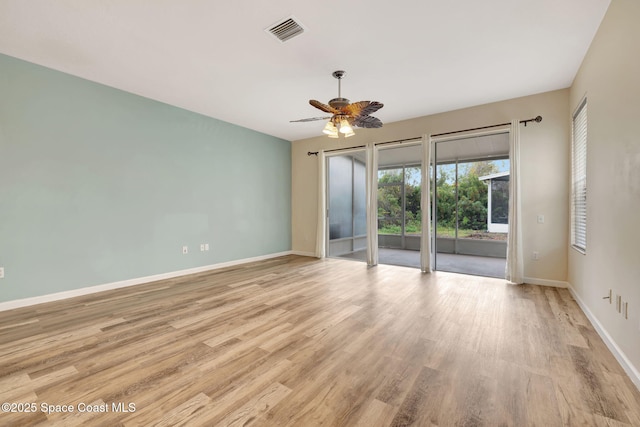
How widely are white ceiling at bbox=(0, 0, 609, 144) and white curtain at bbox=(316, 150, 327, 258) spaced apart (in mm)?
2178

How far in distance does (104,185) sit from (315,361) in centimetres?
387

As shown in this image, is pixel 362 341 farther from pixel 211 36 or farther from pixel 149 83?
pixel 149 83

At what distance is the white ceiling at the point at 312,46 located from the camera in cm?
241

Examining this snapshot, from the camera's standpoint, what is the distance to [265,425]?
1435mm

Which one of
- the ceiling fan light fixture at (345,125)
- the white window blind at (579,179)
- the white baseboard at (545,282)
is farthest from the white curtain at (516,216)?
the ceiling fan light fixture at (345,125)

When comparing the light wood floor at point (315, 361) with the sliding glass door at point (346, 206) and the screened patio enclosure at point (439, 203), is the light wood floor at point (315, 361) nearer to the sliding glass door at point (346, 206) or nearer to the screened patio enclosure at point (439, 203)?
the screened patio enclosure at point (439, 203)

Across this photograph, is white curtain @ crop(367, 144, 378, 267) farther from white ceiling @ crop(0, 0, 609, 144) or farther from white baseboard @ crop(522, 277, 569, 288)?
white baseboard @ crop(522, 277, 569, 288)

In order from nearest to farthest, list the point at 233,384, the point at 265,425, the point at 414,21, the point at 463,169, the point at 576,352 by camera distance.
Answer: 1. the point at 265,425
2. the point at 233,384
3. the point at 576,352
4. the point at 414,21
5. the point at 463,169

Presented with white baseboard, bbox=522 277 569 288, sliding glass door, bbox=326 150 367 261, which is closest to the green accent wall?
sliding glass door, bbox=326 150 367 261

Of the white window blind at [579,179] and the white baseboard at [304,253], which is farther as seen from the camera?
the white baseboard at [304,253]

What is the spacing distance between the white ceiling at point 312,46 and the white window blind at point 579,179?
667 millimetres

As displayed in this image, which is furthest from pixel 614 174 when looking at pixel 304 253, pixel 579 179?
pixel 304 253

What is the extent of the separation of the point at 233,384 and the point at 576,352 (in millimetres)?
2694

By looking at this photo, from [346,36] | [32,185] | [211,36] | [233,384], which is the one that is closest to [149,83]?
[211,36]
